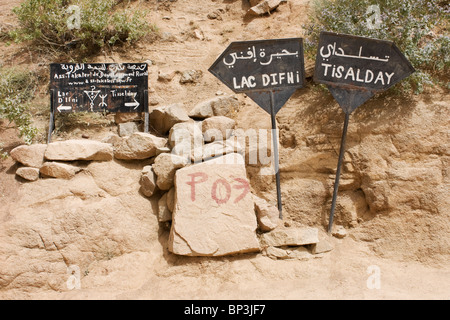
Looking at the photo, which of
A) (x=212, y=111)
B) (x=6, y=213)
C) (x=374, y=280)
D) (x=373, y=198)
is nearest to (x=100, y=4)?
(x=212, y=111)

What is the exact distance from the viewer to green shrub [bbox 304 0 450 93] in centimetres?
406

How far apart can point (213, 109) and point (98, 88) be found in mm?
1440

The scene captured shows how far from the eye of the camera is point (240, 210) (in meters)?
3.54

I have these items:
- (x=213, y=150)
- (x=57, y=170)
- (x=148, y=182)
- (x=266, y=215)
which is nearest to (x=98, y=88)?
(x=57, y=170)

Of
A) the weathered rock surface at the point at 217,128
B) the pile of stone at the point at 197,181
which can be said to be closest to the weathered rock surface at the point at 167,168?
the pile of stone at the point at 197,181

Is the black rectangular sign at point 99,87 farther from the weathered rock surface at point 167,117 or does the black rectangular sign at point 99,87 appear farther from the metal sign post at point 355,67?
the metal sign post at point 355,67

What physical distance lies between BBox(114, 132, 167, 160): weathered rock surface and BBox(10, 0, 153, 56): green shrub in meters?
2.50

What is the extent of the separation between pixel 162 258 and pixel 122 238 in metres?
0.44

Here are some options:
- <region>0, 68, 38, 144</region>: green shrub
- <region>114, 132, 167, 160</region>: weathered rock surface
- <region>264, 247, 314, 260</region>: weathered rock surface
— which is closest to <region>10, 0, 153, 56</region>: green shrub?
<region>0, 68, 38, 144</region>: green shrub

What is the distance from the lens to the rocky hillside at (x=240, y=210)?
3.29 meters

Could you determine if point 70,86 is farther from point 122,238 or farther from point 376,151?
point 376,151

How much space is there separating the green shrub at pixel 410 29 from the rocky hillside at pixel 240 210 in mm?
338

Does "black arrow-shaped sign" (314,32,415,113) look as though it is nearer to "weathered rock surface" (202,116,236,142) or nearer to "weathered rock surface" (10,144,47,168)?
"weathered rock surface" (202,116,236,142)

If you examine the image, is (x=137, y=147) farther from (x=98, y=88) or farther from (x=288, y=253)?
(x=288, y=253)
